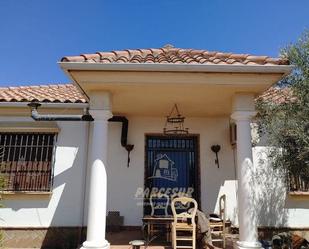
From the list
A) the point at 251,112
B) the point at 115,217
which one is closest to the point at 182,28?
the point at 251,112

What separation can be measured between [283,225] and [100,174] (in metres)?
5.60

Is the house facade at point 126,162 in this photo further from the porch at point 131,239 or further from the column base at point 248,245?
the column base at point 248,245

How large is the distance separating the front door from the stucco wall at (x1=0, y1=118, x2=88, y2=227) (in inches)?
79.9

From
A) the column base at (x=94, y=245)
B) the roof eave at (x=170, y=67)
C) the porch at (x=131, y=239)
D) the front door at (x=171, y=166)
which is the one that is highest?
the roof eave at (x=170, y=67)

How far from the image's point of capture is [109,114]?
20.7 feet

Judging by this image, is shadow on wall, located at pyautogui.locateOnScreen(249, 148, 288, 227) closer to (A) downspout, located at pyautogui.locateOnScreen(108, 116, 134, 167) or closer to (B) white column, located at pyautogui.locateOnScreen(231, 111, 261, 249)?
(B) white column, located at pyautogui.locateOnScreen(231, 111, 261, 249)

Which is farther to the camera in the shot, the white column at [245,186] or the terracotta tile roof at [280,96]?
the terracotta tile roof at [280,96]

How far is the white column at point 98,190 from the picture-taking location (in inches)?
228

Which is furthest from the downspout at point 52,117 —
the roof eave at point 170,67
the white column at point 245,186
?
the white column at point 245,186

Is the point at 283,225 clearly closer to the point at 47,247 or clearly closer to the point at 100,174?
the point at 100,174

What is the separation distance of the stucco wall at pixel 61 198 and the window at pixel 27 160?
24 cm

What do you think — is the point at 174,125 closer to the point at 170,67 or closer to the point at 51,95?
the point at 170,67

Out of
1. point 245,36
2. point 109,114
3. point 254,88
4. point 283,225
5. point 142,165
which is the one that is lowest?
point 283,225

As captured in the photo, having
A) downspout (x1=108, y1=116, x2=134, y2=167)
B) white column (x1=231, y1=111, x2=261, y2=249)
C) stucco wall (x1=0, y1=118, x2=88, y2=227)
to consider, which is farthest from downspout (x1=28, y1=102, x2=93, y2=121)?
white column (x1=231, y1=111, x2=261, y2=249)
